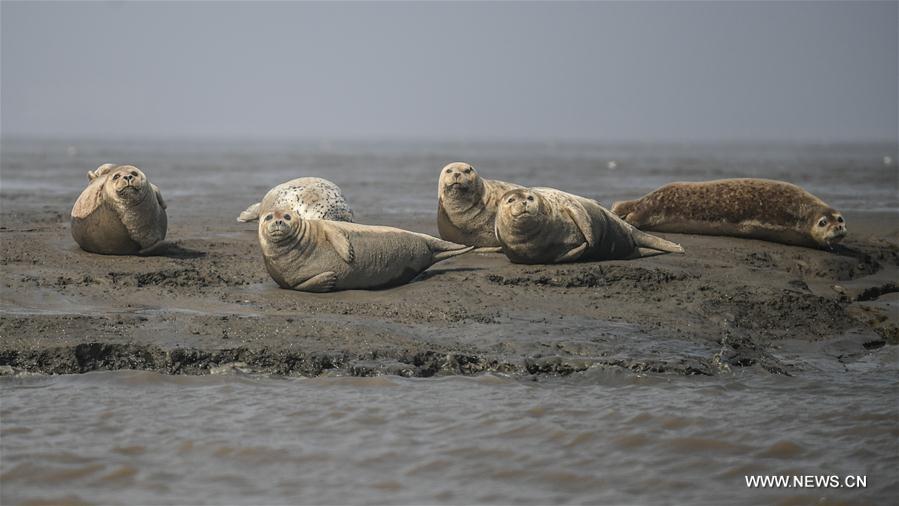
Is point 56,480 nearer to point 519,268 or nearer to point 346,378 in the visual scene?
point 346,378

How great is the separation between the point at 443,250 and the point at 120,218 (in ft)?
9.54

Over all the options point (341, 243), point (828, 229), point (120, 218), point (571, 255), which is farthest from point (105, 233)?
point (828, 229)

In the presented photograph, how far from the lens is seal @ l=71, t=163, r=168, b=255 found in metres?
9.59

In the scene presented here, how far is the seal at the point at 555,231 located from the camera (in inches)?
363

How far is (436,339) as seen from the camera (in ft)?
23.5

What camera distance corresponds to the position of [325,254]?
8289 millimetres

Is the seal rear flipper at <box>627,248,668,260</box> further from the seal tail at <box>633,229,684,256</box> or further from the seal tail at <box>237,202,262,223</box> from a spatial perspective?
the seal tail at <box>237,202,262,223</box>

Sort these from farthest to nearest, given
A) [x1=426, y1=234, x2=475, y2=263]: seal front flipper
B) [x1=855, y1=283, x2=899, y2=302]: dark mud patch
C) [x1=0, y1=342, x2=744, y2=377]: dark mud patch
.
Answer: [x1=855, y1=283, x2=899, y2=302]: dark mud patch → [x1=426, y1=234, x2=475, y2=263]: seal front flipper → [x1=0, y1=342, x2=744, y2=377]: dark mud patch

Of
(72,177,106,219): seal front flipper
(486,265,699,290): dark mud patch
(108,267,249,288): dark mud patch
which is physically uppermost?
(72,177,106,219): seal front flipper

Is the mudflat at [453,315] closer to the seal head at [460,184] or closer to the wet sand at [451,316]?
the wet sand at [451,316]

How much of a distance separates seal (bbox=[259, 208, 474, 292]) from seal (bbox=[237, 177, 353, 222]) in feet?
9.77

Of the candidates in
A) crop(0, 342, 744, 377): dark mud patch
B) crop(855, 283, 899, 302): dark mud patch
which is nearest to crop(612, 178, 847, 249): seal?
crop(855, 283, 899, 302): dark mud patch

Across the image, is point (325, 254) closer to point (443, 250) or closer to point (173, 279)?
point (443, 250)

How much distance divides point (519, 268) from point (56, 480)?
15.9ft
